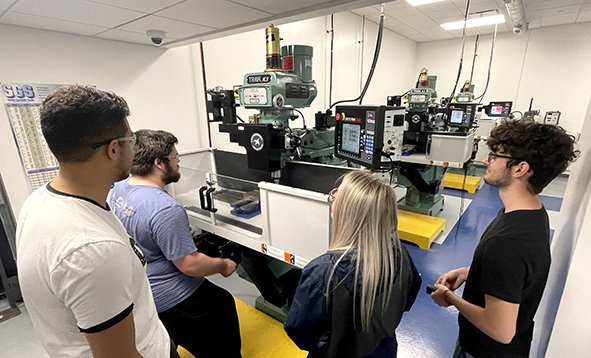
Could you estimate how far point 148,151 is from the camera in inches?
60.4

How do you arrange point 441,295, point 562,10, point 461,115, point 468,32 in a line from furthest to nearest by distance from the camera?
point 468,32, point 562,10, point 461,115, point 441,295

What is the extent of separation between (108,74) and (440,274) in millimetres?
3851

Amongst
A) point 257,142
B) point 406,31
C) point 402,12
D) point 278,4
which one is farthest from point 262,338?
point 406,31

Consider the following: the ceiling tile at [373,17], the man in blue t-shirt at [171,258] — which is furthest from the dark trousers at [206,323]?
the ceiling tile at [373,17]

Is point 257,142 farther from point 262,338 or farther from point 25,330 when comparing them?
point 25,330

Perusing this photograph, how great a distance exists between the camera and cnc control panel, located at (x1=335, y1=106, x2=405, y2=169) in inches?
58.0

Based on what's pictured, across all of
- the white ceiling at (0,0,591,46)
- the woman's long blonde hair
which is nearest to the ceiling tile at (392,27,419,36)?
the white ceiling at (0,0,591,46)

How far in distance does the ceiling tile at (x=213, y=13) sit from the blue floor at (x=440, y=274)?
8.70ft

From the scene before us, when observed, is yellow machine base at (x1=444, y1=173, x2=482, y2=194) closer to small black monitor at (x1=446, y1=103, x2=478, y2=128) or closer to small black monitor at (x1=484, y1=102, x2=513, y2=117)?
small black monitor at (x1=446, y1=103, x2=478, y2=128)

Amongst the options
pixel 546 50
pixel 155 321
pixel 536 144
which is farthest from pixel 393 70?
pixel 155 321

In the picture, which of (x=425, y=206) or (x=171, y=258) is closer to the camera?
(x=171, y=258)

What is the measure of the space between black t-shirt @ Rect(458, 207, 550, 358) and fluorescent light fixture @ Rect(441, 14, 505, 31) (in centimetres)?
650

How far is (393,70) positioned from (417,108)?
12.5ft

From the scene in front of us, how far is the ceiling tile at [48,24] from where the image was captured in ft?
5.79
